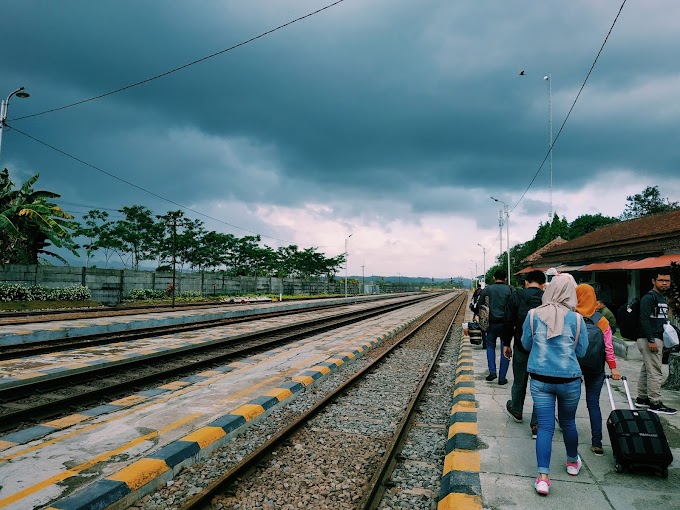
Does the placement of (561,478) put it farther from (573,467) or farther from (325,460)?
(325,460)

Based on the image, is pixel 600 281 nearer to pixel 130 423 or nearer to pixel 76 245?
pixel 130 423

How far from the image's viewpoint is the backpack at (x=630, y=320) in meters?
5.64

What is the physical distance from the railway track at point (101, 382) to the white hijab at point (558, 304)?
19.8ft

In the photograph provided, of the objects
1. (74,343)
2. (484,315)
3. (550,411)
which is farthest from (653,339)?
(74,343)

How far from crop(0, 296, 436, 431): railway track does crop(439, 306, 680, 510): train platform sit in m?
5.17

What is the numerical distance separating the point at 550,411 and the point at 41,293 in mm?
27839

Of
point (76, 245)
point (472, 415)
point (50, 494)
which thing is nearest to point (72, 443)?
point (50, 494)

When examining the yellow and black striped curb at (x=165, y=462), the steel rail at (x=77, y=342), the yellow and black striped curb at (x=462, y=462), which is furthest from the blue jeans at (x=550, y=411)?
the steel rail at (x=77, y=342)

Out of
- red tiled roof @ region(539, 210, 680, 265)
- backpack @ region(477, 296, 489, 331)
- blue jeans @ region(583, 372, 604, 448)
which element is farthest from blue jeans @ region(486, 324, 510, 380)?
red tiled roof @ region(539, 210, 680, 265)

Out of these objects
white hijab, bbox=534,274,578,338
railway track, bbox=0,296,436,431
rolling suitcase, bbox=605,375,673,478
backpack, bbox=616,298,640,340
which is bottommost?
railway track, bbox=0,296,436,431

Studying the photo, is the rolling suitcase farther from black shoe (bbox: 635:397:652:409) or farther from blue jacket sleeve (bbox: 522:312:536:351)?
black shoe (bbox: 635:397:652:409)

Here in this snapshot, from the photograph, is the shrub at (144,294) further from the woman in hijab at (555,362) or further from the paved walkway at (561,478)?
the woman in hijab at (555,362)

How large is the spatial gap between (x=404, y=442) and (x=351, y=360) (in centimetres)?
506

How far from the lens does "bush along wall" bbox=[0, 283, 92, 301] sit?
74.1ft
